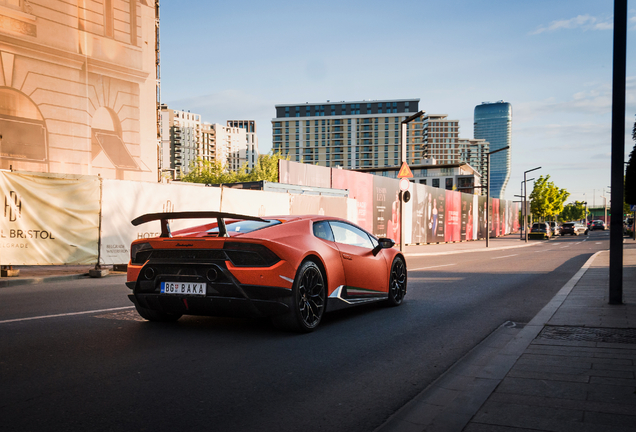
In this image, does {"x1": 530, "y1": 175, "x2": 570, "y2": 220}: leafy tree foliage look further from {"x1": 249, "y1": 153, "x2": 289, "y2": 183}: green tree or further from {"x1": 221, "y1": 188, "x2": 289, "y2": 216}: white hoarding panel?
{"x1": 221, "y1": 188, "x2": 289, "y2": 216}: white hoarding panel

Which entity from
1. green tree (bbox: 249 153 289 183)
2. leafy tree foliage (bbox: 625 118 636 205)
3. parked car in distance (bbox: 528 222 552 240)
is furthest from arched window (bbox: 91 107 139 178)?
green tree (bbox: 249 153 289 183)

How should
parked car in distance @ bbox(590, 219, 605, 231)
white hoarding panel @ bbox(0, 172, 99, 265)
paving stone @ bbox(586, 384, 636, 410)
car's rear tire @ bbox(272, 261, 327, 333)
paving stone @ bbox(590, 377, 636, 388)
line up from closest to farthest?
paving stone @ bbox(586, 384, 636, 410), paving stone @ bbox(590, 377, 636, 388), car's rear tire @ bbox(272, 261, 327, 333), white hoarding panel @ bbox(0, 172, 99, 265), parked car in distance @ bbox(590, 219, 605, 231)

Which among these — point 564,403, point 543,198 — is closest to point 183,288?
point 564,403

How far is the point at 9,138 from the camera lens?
1700cm

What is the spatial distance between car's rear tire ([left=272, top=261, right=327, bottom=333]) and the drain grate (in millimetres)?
2253

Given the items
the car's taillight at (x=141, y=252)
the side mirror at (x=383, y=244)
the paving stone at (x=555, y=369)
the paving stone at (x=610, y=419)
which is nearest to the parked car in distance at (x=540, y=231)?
the side mirror at (x=383, y=244)

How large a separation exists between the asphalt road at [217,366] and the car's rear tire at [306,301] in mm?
161

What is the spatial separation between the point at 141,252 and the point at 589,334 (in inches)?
184

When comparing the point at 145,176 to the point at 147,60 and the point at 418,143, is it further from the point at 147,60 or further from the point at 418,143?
the point at 418,143

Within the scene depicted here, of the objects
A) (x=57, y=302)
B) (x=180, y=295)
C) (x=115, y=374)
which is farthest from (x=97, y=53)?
(x=115, y=374)

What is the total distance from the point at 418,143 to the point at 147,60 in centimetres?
14686

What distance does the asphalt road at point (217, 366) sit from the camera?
3.15m

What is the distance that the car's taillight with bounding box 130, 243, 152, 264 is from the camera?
5543mm

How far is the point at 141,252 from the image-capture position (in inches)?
221
